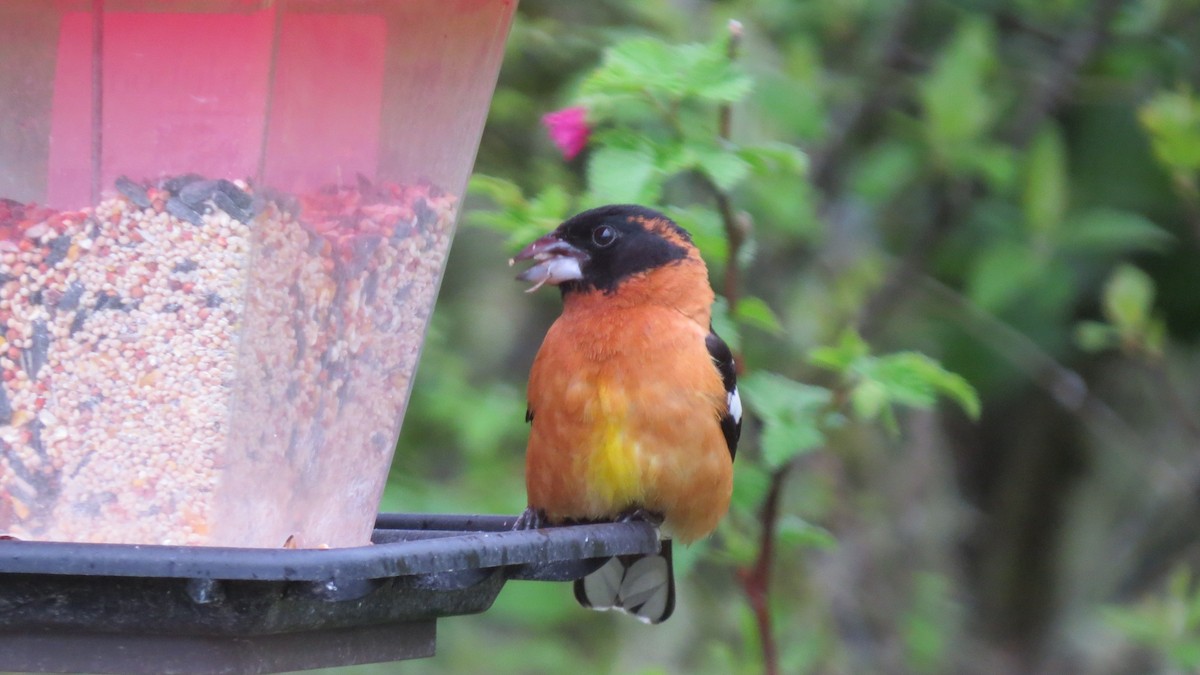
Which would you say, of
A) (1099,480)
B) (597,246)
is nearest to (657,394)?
(597,246)

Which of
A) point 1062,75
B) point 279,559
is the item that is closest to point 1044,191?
point 1062,75

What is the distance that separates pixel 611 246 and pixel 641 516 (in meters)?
0.71

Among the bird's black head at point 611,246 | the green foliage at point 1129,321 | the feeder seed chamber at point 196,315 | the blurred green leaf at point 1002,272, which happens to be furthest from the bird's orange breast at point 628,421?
the green foliage at point 1129,321

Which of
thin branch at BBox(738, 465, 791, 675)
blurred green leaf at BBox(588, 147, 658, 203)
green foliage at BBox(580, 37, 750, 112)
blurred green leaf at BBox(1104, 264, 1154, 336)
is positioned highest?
green foliage at BBox(580, 37, 750, 112)

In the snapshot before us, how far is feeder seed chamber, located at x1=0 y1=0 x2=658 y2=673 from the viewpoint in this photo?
80.7 inches

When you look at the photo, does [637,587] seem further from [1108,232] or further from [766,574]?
[1108,232]

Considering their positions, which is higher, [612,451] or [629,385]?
[629,385]

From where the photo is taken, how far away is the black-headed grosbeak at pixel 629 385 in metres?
3.52

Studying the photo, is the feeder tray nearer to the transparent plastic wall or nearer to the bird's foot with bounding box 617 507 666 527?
the transparent plastic wall

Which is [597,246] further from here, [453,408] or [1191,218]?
[1191,218]

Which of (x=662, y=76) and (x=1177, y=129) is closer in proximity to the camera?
(x=662, y=76)

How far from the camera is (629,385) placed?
3.52 m

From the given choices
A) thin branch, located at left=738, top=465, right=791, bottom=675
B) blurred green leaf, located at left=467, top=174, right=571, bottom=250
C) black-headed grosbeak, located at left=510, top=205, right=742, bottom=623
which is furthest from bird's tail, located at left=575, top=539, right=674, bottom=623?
blurred green leaf, located at left=467, top=174, right=571, bottom=250

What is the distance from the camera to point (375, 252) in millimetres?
2473
